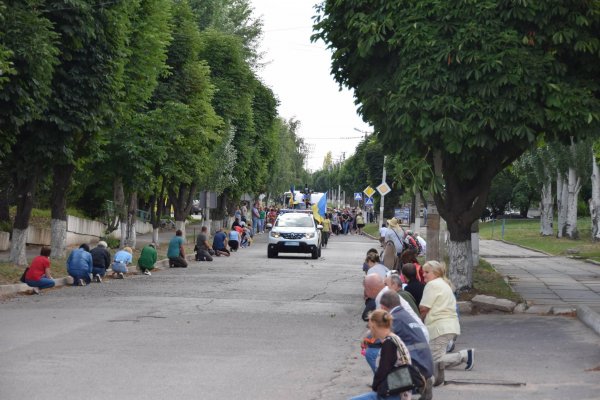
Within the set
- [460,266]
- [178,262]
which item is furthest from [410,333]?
[178,262]

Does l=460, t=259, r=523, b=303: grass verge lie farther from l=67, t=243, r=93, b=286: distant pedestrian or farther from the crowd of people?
l=67, t=243, r=93, b=286: distant pedestrian

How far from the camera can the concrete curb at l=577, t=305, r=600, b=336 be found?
1641cm

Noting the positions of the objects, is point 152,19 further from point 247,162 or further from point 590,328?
point 247,162

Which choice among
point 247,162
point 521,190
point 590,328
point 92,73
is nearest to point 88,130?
point 92,73

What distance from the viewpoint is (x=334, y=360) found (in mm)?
12875

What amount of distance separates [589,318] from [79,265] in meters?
12.3

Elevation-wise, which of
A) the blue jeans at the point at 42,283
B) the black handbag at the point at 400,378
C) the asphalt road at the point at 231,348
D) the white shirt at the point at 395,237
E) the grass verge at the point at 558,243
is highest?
the white shirt at the point at 395,237

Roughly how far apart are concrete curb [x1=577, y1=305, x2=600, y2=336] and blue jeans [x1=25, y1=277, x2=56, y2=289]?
11.3m

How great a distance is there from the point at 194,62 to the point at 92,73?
678 inches

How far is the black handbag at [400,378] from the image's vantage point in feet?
26.6

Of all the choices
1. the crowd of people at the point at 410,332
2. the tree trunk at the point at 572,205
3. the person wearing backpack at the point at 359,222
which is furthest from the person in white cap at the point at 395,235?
the person wearing backpack at the point at 359,222

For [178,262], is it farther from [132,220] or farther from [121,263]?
[132,220]

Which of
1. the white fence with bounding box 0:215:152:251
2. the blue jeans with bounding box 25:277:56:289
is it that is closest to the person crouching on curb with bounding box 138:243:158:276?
the blue jeans with bounding box 25:277:56:289

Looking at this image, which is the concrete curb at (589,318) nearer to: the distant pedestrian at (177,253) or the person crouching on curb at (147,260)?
the person crouching on curb at (147,260)
